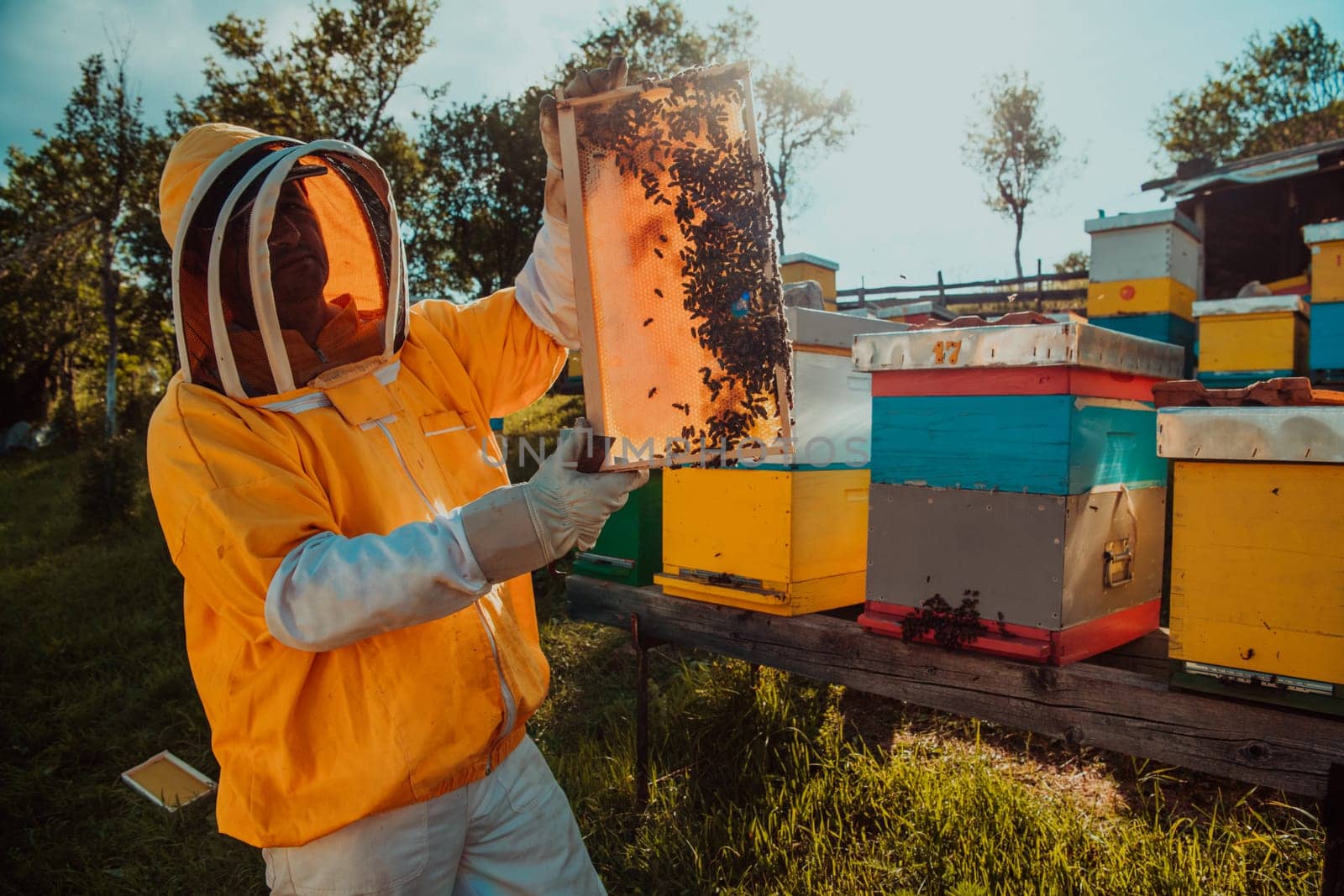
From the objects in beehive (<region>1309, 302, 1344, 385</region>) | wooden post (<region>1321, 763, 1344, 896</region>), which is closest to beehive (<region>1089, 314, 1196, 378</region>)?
beehive (<region>1309, 302, 1344, 385</region>)

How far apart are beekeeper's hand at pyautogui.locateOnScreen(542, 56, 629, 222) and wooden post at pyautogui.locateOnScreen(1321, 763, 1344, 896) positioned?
2237 millimetres

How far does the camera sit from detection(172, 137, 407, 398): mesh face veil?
159 centimetres

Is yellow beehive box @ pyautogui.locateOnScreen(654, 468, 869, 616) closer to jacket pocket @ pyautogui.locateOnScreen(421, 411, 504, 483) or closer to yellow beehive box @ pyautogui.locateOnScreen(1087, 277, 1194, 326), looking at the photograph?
jacket pocket @ pyautogui.locateOnScreen(421, 411, 504, 483)

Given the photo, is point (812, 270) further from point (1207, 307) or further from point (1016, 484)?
point (1016, 484)

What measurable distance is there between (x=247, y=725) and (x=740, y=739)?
302cm

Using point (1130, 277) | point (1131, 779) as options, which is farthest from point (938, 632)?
point (1130, 277)

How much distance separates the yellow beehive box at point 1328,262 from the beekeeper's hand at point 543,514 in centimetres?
474

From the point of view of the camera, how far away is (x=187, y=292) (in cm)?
163

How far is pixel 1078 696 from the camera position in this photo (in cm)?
231

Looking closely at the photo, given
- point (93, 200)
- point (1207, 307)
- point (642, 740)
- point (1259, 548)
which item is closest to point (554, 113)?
point (1259, 548)

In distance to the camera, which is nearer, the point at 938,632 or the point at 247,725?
the point at 247,725

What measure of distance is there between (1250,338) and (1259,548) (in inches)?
148

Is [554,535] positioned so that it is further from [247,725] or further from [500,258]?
[500,258]

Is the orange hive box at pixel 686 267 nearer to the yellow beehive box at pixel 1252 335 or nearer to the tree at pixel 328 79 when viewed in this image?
the yellow beehive box at pixel 1252 335
